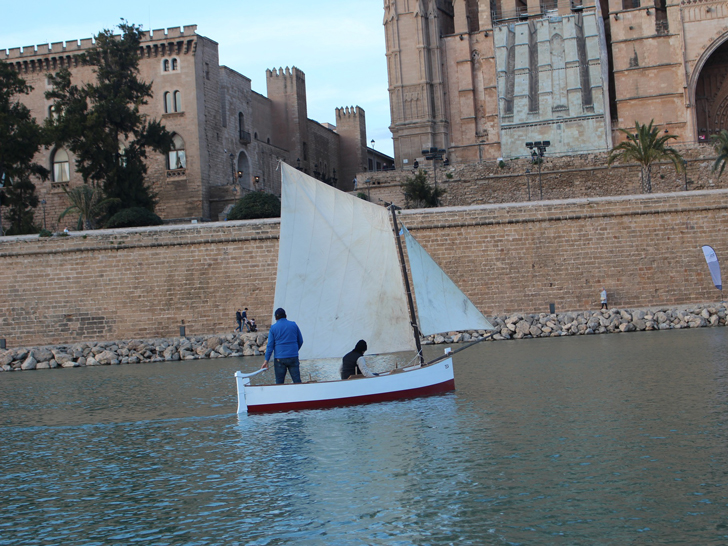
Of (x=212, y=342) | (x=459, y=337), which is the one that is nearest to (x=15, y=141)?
(x=212, y=342)

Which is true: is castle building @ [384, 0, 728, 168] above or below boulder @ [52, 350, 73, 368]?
above

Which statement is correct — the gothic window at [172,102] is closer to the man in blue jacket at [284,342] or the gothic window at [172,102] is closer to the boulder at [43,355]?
the boulder at [43,355]

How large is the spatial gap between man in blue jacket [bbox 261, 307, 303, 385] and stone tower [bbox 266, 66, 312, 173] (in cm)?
3800

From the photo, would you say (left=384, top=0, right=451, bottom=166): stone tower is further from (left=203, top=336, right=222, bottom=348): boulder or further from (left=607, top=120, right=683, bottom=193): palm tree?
(left=203, top=336, right=222, bottom=348): boulder

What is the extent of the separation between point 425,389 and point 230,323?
15.1 m

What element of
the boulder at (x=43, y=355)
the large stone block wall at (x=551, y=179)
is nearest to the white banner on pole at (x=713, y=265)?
the large stone block wall at (x=551, y=179)

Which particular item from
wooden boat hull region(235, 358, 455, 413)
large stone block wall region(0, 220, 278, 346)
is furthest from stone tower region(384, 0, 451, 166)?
wooden boat hull region(235, 358, 455, 413)

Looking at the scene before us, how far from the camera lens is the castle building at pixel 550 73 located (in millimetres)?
41500

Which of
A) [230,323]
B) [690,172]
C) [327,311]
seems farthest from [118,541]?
[690,172]

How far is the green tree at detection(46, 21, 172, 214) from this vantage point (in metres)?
34.4

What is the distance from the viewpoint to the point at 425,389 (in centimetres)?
1292

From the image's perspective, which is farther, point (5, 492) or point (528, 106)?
point (528, 106)

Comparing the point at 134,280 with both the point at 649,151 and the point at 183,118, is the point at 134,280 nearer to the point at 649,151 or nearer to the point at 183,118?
the point at 183,118

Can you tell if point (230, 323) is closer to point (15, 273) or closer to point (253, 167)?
point (15, 273)
